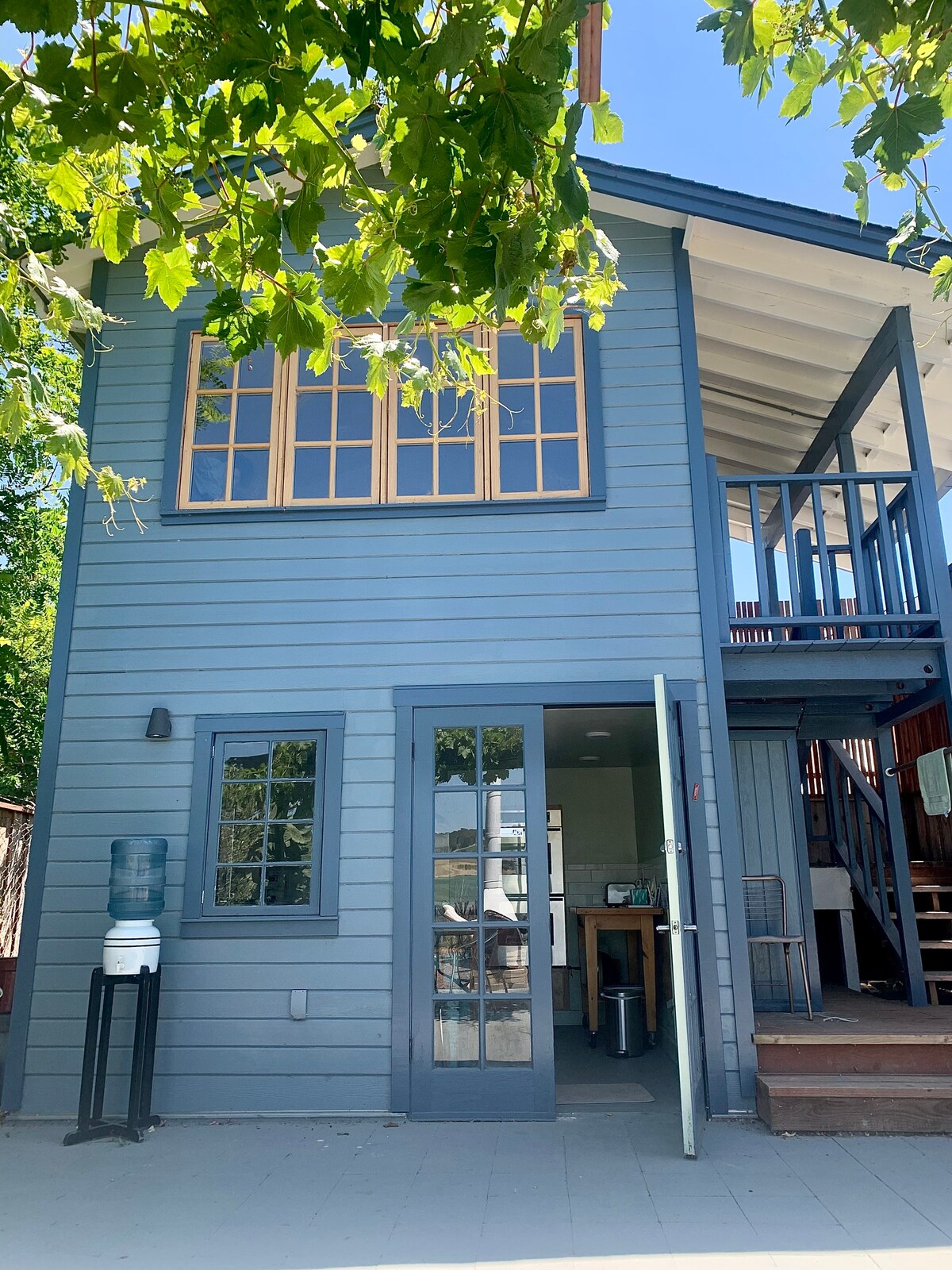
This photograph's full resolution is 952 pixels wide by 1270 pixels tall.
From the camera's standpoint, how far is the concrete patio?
3.31 meters

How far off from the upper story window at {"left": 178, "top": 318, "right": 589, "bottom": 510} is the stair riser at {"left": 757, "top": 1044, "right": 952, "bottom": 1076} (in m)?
3.07

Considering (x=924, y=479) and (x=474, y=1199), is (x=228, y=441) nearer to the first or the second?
(x=924, y=479)

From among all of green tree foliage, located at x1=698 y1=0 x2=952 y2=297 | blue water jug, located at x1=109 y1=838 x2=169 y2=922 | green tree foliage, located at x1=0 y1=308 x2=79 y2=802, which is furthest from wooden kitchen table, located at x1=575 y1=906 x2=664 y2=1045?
green tree foliage, located at x1=698 y1=0 x2=952 y2=297

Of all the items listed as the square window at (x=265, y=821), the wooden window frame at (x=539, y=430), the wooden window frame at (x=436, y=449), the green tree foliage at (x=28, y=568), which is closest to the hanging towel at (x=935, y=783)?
the wooden window frame at (x=539, y=430)

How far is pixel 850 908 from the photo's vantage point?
23.5 ft

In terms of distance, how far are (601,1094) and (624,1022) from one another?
1090 mm

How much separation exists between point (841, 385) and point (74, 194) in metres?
5.28

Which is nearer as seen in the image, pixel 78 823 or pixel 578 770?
pixel 78 823

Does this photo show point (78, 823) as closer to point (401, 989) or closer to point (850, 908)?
point (401, 989)

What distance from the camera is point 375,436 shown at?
584cm

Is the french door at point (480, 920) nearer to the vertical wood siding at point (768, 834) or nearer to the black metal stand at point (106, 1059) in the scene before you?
the black metal stand at point (106, 1059)

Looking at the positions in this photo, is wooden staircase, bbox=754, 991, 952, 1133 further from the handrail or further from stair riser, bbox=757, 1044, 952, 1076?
the handrail

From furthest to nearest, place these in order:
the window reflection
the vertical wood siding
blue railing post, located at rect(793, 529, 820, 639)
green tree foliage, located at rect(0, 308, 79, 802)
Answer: green tree foliage, located at rect(0, 308, 79, 802) → the vertical wood siding → blue railing post, located at rect(793, 529, 820, 639) → the window reflection

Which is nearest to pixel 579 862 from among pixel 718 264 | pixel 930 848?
pixel 930 848
